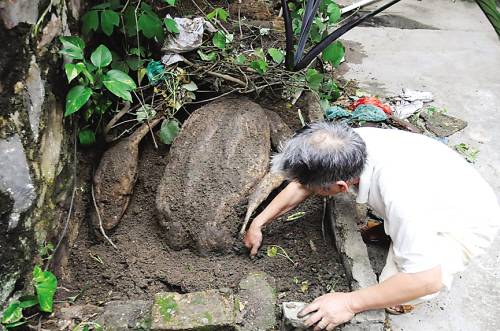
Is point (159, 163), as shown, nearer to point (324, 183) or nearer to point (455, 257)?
point (324, 183)

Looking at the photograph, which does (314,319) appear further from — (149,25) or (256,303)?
(149,25)

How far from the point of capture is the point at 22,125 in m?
1.93

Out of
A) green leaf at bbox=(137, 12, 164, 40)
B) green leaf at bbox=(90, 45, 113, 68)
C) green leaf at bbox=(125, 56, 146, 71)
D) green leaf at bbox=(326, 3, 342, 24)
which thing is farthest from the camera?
green leaf at bbox=(326, 3, 342, 24)

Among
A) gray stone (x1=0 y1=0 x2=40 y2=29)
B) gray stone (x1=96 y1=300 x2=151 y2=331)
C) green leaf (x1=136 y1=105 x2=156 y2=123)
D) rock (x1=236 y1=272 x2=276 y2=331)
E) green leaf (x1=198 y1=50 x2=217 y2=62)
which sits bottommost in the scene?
rock (x1=236 y1=272 x2=276 y2=331)

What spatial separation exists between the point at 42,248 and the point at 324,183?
1218 mm

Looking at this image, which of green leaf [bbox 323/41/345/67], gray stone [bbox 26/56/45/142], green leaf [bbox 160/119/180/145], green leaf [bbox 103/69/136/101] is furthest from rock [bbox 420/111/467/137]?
gray stone [bbox 26/56/45/142]

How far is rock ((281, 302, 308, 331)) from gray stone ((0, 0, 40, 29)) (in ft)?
4.94

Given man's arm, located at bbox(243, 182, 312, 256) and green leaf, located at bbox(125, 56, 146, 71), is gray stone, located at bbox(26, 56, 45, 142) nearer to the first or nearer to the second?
green leaf, located at bbox(125, 56, 146, 71)

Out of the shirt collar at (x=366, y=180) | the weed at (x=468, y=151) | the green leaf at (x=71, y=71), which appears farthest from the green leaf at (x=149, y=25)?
the weed at (x=468, y=151)

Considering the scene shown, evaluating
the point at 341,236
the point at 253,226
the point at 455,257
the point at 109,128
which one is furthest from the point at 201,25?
the point at 455,257

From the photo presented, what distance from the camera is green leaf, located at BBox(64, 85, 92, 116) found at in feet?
6.98

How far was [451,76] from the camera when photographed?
13.1 feet

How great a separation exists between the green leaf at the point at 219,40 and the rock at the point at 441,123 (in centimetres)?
153

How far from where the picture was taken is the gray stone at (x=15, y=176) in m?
1.82
